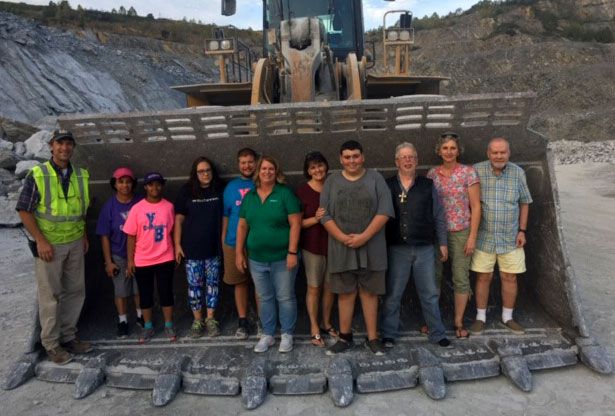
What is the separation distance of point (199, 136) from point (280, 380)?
1.91m

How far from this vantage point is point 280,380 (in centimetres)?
309

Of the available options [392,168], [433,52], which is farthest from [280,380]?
[433,52]

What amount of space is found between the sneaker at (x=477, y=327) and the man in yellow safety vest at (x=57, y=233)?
2.92 m

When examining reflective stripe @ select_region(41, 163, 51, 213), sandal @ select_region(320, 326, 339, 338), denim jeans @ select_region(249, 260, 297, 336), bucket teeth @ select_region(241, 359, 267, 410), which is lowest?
bucket teeth @ select_region(241, 359, 267, 410)

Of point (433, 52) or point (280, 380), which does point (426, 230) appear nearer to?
point (280, 380)

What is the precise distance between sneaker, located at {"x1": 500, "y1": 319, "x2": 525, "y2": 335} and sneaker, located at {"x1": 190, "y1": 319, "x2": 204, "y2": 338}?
236 centimetres

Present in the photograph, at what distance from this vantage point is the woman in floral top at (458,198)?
136 inches

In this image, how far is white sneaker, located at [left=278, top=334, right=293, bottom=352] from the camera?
3.50m

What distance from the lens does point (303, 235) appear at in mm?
3520

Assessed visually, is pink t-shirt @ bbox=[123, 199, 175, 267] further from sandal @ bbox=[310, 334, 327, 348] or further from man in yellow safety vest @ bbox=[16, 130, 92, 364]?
sandal @ bbox=[310, 334, 327, 348]

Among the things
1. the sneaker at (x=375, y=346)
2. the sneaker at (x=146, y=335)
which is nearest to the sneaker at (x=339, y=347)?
the sneaker at (x=375, y=346)

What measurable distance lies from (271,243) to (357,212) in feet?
2.18

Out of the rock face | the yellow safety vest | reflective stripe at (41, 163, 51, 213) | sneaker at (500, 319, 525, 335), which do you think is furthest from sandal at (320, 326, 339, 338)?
the rock face

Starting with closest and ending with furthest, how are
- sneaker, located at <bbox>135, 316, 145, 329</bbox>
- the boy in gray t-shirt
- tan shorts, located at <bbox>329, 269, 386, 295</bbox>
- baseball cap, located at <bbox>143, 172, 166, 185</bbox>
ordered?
the boy in gray t-shirt < tan shorts, located at <bbox>329, 269, 386, 295</bbox> < baseball cap, located at <bbox>143, 172, 166, 185</bbox> < sneaker, located at <bbox>135, 316, 145, 329</bbox>
